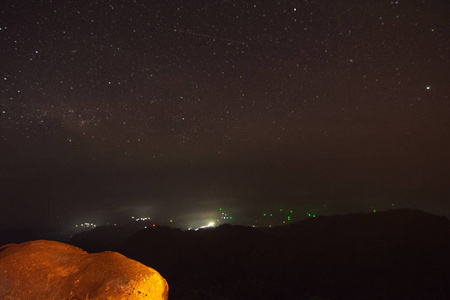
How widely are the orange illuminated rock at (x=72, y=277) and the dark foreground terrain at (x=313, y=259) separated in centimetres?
2017

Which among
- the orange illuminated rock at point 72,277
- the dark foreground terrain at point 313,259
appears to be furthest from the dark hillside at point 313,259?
the orange illuminated rock at point 72,277

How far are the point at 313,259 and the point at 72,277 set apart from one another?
36212 mm

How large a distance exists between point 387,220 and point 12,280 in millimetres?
55010

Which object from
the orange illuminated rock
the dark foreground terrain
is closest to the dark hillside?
the dark foreground terrain

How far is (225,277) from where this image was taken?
31.2m

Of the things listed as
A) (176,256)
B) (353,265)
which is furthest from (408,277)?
(176,256)

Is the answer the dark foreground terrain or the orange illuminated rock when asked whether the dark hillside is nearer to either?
the dark foreground terrain

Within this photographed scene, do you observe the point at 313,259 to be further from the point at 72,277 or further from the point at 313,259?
the point at 72,277

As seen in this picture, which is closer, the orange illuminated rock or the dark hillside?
the orange illuminated rock

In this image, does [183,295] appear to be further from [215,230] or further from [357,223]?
[357,223]

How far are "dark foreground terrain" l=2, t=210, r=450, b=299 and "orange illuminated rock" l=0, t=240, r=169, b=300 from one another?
2017 centimetres

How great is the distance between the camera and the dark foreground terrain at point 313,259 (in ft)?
84.9

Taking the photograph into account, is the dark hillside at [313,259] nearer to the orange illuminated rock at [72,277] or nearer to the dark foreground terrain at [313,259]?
the dark foreground terrain at [313,259]

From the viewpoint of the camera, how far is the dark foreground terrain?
84.9 ft
